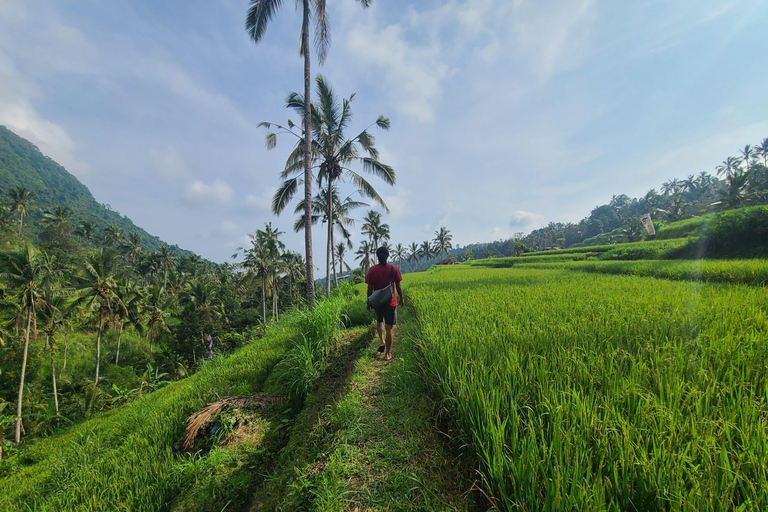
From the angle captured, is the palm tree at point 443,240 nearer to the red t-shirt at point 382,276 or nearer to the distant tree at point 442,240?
the distant tree at point 442,240

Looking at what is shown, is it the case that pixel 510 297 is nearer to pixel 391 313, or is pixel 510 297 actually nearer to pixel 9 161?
pixel 391 313

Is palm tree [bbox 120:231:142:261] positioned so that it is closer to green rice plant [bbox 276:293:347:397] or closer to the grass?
green rice plant [bbox 276:293:347:397]

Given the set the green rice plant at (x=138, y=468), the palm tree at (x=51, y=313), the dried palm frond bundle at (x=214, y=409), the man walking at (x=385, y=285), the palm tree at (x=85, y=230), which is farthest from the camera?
the palm tree at (x=85, y=230)

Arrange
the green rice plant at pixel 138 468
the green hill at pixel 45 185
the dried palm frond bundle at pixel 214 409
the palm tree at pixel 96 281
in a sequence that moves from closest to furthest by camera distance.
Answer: the green rice plant at pixel 138 468 → the dried palm frond bundle at pixel 214 409 → the palm tree at pixel 96 281 → the green hill at pixel 45 185

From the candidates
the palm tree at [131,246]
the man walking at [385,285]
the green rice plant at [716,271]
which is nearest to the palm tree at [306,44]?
the man walking at [385,285]

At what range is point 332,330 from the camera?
505cm

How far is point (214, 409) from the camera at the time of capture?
330 cm

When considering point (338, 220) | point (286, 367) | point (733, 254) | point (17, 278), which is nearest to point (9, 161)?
point (17, 278)

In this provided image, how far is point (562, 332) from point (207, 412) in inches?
175

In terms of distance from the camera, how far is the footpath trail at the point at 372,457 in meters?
1.74

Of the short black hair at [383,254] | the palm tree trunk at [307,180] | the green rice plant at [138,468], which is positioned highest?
the palm tree trunk at [307,180]

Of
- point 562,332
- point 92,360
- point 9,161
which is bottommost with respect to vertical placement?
point 92,360

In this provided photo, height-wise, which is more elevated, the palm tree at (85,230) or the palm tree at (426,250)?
the palm tree at (85,230)

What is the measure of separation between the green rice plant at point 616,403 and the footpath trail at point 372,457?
263 mm
